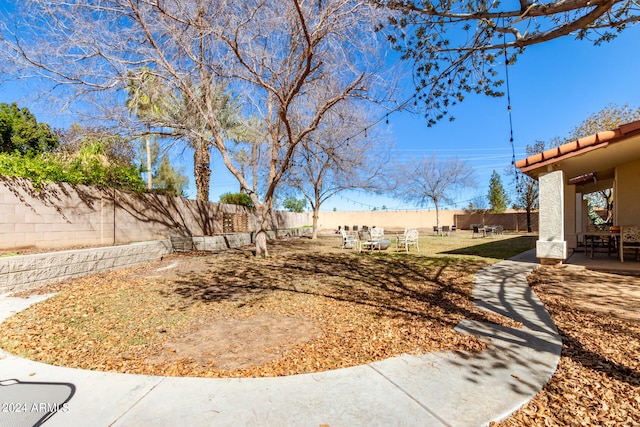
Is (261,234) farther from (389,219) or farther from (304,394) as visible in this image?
(389,219)

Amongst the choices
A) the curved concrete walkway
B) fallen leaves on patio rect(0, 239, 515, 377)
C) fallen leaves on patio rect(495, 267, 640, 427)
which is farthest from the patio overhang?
the curved concrete walkway

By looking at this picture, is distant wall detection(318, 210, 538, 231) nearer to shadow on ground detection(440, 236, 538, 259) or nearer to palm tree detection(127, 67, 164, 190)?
shadow on ground detection(440, 236, 538, 259)

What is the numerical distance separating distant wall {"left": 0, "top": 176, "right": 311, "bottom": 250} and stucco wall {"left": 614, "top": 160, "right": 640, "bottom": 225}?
16012 mm

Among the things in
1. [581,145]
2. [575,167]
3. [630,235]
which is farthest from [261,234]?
[630,235]

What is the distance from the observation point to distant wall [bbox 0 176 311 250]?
683cm

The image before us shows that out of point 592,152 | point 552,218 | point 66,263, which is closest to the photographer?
point 66,263

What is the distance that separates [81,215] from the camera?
8422 mm

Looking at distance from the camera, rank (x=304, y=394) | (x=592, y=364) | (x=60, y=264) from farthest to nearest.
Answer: (x=60, y=264) → (x=592, y=364) → (x=304, y=394)

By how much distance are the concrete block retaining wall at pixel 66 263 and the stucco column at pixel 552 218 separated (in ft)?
36.4

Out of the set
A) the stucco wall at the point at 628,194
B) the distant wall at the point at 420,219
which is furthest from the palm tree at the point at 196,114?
the distant wall at the point at 420,219

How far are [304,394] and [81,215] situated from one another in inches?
351

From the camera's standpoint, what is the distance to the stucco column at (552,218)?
25.9 feet

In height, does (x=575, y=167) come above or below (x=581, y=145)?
below

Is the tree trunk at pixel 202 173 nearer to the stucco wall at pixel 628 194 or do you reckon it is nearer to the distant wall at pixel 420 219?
the stucco wall at pixel 628 194
